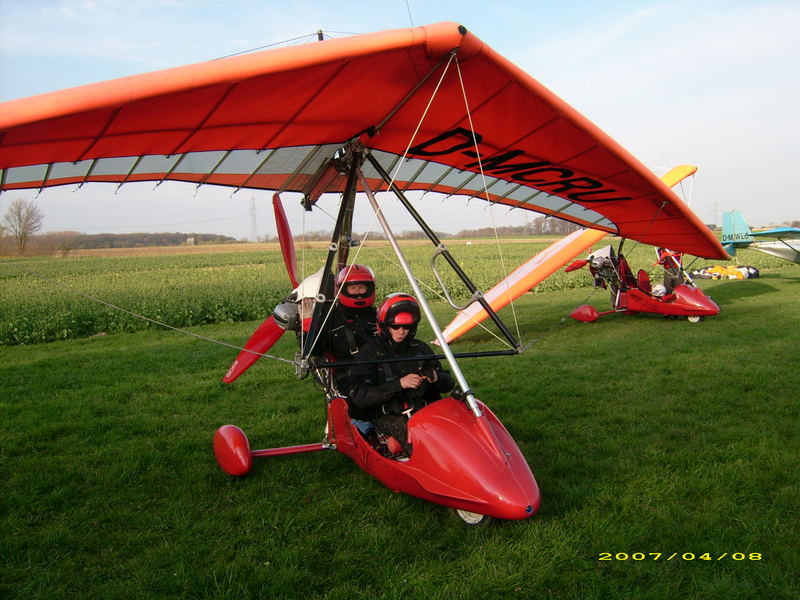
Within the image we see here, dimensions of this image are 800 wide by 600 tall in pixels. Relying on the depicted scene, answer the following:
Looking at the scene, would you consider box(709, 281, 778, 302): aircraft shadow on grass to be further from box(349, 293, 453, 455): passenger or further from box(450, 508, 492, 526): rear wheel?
box(450, 508, 492, 526): rear wheel

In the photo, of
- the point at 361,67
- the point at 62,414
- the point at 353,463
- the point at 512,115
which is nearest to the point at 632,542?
the point at 353,463

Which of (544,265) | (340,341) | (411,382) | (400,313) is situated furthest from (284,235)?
(544,265)

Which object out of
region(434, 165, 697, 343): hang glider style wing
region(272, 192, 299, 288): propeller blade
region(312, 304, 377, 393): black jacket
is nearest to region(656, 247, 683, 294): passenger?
region(434, 165, 697, 343): hang glider style wing

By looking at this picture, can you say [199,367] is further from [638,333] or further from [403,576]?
[638,333]

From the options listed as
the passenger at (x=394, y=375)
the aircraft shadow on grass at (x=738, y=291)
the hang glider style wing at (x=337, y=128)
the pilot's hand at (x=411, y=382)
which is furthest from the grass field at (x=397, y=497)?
the aircraft shadow on grass at (x=738, y=291)

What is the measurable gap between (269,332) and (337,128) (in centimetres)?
195

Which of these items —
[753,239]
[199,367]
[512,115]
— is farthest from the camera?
[753,239]

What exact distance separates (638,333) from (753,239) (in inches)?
586

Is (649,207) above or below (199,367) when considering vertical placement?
above

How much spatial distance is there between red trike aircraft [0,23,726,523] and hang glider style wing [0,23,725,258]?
1cm

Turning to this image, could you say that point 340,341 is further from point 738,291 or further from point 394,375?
point 738,291

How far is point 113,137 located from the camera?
10.7ft

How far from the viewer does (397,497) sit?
12.3 feet

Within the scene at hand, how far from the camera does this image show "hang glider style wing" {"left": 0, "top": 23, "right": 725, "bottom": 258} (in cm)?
274
